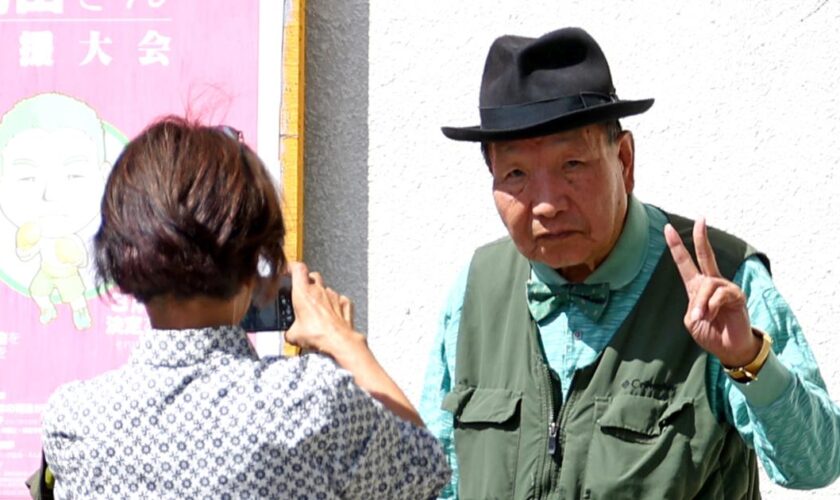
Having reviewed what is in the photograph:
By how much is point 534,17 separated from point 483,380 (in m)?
1.36

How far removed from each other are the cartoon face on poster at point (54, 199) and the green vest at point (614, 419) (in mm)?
1479

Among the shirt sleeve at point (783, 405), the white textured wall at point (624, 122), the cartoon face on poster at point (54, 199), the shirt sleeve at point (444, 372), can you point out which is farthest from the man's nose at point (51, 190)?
the shirt sleeve at point (783, 405)

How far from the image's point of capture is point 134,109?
3859mm

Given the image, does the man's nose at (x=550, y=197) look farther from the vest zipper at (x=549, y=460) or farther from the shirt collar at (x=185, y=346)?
the shirt collar at (x=185, y=346)

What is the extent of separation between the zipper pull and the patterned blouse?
2.06 ft

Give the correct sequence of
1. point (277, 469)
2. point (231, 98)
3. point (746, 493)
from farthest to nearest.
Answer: point (231, 98), point (746, 493), point (277, 469)

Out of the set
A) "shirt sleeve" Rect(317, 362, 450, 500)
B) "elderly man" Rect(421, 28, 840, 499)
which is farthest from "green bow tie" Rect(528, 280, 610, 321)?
"shirt sleeve" Rect(317, 362, 450, 500)

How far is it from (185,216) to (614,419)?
3.30ft

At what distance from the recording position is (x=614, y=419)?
260 centimetres

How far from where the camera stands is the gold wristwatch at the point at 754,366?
2.34m

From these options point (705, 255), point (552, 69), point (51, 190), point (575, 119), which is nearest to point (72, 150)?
point (51, 190)

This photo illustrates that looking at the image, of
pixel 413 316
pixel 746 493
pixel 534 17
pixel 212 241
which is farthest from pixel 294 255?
pixel 212 241

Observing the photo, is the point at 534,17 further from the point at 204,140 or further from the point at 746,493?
the point at 204,140

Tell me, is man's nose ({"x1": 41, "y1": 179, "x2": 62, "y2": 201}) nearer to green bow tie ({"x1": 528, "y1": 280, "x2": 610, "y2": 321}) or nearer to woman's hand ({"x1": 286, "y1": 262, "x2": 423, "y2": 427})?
green bow tie ({"x1": 528, "y1": 280, "x2": 610, "y2": 321})
